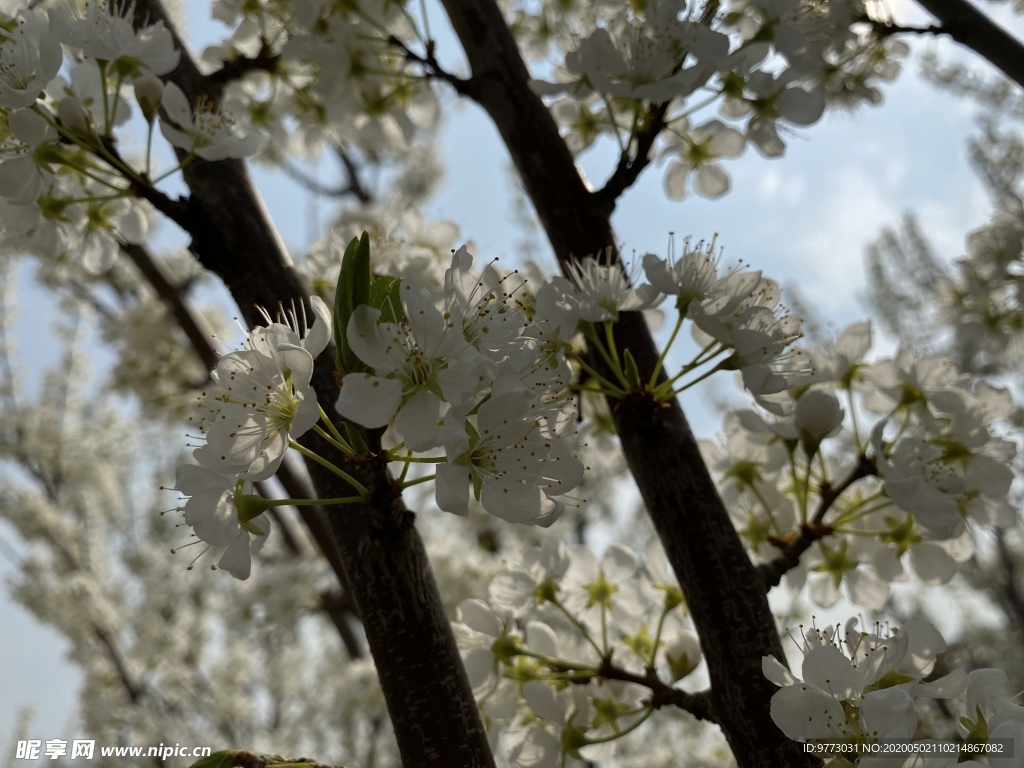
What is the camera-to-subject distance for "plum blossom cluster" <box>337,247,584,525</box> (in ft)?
2.59

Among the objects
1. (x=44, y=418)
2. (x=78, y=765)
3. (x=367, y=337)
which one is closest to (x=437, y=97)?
(x=367, y=337)

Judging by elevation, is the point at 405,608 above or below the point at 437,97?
below

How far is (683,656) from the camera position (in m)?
1.45

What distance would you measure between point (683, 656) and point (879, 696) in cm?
63

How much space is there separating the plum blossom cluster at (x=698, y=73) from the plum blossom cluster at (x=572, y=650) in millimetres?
923

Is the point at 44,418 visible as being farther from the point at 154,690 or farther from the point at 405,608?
the point at 405,608

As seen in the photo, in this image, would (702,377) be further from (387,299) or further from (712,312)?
(387,299)

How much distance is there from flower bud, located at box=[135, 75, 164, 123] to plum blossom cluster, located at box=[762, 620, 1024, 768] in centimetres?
137

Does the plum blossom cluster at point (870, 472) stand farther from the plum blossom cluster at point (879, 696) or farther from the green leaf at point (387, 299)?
the green leaf at point (387, 299)

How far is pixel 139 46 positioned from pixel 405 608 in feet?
3.73

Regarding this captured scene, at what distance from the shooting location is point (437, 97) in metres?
2.24

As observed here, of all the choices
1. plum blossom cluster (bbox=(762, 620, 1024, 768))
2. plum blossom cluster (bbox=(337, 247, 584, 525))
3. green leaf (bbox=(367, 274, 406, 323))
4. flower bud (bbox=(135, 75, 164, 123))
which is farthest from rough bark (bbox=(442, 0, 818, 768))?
flower bud (bbox=(135, 75, 164, 123))

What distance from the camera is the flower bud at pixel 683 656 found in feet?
4.74

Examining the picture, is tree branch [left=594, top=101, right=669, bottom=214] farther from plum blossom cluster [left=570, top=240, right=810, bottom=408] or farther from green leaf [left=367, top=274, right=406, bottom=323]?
green leaf [left=367, top=274, right=406, bottom=323]
